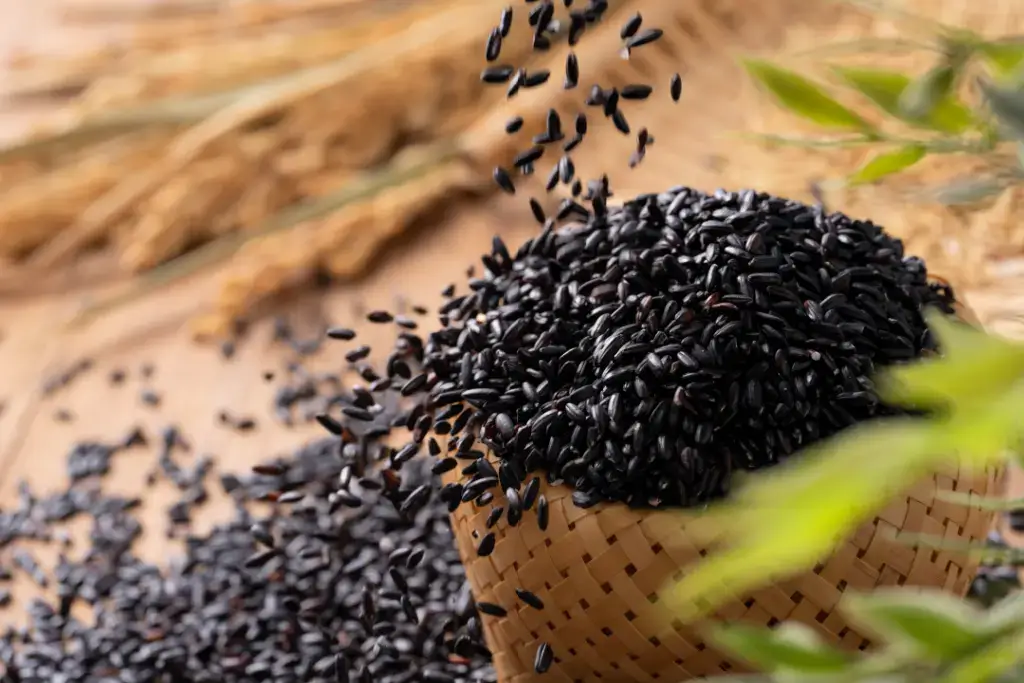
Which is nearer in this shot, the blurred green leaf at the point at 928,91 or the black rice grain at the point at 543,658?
the blurred green leaf at the point at 928,91

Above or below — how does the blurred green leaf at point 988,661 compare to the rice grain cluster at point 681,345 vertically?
below

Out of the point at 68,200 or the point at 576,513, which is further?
the point at 68,200

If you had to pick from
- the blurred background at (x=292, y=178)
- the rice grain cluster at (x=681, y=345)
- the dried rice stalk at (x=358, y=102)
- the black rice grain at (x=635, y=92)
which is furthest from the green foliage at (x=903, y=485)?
the dried rice stalk at (x=358, y=102)

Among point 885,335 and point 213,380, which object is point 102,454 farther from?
point 885,335

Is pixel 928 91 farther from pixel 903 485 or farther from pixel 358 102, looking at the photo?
pixel 358 102

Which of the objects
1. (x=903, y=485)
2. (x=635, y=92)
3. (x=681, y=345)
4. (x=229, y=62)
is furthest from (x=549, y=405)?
(x=229, y=62)

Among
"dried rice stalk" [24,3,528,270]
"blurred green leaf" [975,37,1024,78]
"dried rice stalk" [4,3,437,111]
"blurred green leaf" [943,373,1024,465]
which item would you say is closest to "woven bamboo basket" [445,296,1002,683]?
"blurred green leaf" [975,37,1024,78]

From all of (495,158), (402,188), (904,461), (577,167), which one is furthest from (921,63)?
(904,461)

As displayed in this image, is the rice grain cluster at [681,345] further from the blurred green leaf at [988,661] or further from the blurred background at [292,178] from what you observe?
the blurred background at [292,178]
